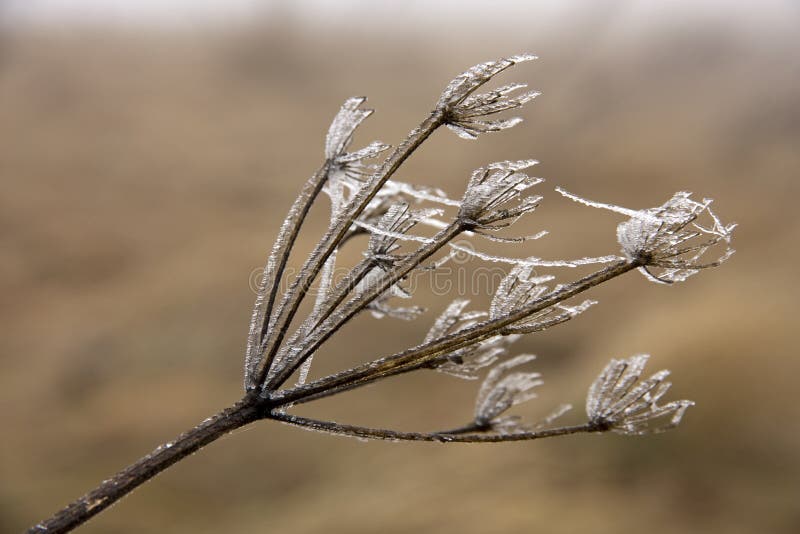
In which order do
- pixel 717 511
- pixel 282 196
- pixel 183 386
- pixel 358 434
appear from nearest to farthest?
pixel 358 434 → pixel 717 511 → pixel 183 386 → pixel 282 196

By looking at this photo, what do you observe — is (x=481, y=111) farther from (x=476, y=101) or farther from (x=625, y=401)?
(x=625, y=401)

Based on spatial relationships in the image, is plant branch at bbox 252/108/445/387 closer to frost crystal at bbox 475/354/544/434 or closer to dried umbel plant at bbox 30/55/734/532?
dried umbel plant at bbox 30/55/734/532

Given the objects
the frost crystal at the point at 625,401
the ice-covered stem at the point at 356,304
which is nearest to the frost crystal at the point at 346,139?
the ice-covered stem at the point at 356,304

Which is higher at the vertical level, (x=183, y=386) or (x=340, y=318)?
(x=183, y=386)

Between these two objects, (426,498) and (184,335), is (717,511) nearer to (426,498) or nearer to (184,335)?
(426,498)

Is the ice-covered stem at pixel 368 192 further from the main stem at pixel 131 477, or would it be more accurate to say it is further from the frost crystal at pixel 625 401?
the frost crystal at pixel 625 401

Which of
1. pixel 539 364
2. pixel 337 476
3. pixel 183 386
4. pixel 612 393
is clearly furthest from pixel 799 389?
pixel 183 386
